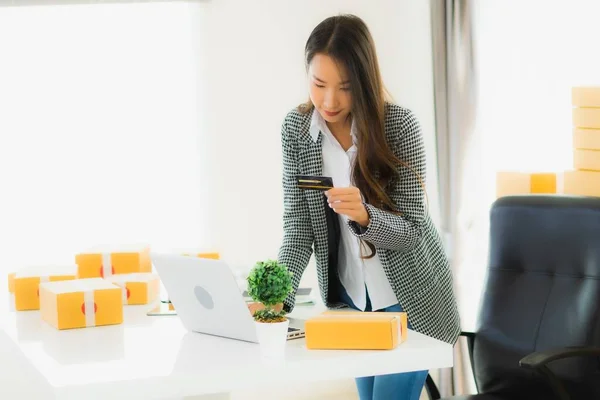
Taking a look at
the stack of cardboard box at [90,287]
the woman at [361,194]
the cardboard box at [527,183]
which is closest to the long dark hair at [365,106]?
the woman at [361,194]

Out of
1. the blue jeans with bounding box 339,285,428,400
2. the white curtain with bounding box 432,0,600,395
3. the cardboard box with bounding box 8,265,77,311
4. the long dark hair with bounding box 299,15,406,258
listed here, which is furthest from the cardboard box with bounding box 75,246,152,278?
the white curtain with bounding box 432,0,600,395

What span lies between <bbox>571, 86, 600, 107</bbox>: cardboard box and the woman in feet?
2.73

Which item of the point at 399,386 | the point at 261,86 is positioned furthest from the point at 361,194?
the point at 261,86

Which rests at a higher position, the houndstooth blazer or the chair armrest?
the houndstooth blazer

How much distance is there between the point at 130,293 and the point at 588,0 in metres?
2.08

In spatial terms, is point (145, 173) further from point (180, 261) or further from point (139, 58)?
point (180, 261)

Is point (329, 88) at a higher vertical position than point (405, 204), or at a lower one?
higher

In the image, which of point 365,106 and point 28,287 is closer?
point 365,106

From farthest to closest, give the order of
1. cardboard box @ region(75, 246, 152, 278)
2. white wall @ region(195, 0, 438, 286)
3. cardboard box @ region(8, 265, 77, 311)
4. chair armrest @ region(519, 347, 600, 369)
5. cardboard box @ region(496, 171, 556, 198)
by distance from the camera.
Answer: white wall @ region(195, 0, 438, 286), cardboard box @ region(496, 171, 556, 198), cardboard box @ region(75, 246, 152, 278), cardboard box @ region(8, 265, 77, 311), chair armrest @ region(519, 347, 600, 369)

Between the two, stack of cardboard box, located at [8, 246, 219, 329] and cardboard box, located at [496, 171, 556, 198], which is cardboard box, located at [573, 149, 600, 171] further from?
stack of cardboard box, located at [8, 246, 219, 329]

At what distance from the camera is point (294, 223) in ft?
7.54

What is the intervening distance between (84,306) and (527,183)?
67.6 inches

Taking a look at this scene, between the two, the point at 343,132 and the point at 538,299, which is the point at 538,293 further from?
the point at 343,132

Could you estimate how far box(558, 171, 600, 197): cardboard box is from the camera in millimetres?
2854
